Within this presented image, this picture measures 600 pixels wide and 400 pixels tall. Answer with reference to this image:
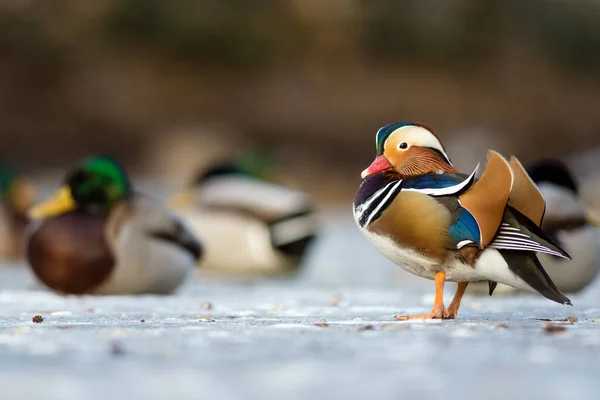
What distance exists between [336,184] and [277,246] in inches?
405

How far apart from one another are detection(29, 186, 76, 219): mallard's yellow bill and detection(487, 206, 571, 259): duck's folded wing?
10.3 ft

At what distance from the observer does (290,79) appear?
2712cm

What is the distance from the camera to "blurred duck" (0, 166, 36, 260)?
35.4ft

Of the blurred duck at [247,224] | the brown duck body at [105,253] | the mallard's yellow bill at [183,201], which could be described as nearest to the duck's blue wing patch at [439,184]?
the brown duck body at [105,253]

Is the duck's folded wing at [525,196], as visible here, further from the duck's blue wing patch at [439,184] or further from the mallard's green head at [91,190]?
the mallard's green head at [91,190]

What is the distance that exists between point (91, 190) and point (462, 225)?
9.93 ft

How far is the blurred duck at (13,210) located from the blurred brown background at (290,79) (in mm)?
8334

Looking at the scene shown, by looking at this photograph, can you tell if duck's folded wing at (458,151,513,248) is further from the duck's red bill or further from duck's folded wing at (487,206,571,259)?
the duck's red bill

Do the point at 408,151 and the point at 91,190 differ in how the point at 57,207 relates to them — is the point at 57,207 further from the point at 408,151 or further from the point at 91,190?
the point at 408,151

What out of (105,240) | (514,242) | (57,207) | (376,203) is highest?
(57,207)

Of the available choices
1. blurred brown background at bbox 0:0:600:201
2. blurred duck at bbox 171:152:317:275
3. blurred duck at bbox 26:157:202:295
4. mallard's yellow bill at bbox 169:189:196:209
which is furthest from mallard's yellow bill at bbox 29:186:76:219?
blurred brown background at bbox 0:0:600:201

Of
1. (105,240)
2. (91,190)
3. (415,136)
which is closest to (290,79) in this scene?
(91,190)

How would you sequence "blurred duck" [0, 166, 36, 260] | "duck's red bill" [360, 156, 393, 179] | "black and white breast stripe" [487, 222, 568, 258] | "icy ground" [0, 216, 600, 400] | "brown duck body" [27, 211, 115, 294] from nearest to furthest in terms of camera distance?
"icy ground" [0, 216, 600, 400] → "black and white breast stripe" [487, 222, 568, 258] → "duck's red bill" [360, 156, 393, 179] → "brown duck body" [27, 211, 115, 294] → "blurred duck" [0, 166, 36, 260]

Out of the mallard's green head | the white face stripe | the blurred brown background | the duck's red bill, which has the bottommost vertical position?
the duck's red bill
